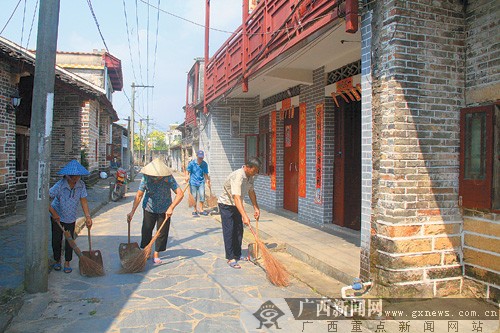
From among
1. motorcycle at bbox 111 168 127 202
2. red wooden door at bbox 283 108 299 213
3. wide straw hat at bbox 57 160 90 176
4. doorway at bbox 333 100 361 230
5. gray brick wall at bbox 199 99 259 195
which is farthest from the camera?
motorcycle at bbox 111 168 127 202

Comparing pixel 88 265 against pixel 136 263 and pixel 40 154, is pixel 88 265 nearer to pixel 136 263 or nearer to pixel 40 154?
pixel 136 263

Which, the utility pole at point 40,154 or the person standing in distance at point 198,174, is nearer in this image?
the utility pole at point 40,154

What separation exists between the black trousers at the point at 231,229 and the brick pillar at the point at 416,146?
229 cm

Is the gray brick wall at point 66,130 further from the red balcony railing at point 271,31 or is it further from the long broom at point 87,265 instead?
the long broom at point 87,265

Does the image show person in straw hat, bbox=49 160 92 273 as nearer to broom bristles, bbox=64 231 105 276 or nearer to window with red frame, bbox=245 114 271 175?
broom bristles, bbox=64 231 105 276

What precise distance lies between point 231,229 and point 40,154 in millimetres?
2773

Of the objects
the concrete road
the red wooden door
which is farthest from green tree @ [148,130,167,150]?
the concrete road

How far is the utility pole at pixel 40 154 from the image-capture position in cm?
452

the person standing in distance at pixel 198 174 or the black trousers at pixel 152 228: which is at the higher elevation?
the person standing in distance at pixel 198 174

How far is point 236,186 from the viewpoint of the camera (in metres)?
5.64

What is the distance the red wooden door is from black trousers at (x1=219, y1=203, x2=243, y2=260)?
3978 mm

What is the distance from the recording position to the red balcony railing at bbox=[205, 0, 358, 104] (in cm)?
497

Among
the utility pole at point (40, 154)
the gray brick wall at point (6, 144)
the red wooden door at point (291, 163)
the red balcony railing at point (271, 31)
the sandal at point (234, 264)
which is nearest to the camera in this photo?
the utility pole at point (40, 154)

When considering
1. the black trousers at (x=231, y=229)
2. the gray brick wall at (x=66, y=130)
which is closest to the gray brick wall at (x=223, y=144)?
the gray brick wall at (x=66, y=130)
